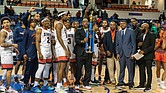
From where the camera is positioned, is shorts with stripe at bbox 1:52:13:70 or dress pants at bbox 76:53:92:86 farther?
dress pants at bbox 76:53:92:86

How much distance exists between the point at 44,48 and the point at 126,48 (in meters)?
2.10

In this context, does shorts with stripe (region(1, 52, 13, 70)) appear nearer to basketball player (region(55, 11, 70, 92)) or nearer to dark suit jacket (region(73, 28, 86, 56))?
basketball player (region(55, 11, 70, 92))

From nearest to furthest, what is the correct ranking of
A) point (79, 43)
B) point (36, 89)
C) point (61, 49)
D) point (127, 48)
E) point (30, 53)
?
point (61, 49), point (36, 89), point (30, 53), point (79, 43), point (127, 48)

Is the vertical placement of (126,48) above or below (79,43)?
below

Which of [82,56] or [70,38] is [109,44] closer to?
[82,56]

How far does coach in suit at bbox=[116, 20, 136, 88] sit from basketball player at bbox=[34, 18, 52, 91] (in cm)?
190

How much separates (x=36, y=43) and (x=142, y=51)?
2544mm

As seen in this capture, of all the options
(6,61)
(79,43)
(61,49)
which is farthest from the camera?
(79,43)

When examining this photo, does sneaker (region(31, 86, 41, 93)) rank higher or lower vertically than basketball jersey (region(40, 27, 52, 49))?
lower

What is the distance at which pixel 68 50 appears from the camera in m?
6.57

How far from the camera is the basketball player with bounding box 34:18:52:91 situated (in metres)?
6.34

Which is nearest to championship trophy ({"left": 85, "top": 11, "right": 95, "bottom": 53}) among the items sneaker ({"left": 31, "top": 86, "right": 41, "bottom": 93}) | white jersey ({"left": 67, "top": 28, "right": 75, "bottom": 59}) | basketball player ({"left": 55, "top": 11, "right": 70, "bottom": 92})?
white jersey ({"left": 67, "top": 28, "right": 75, "bottom": 59})

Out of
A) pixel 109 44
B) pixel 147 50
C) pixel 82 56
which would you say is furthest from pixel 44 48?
pixel 147 50

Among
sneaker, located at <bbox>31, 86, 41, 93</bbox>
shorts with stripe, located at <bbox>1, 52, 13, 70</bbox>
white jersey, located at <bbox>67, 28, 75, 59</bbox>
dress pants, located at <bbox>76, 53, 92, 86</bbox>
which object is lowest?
sneaker, located at <bbox>31, 86, 41, 93</bbox>
